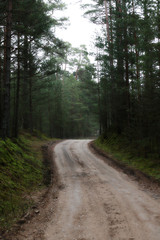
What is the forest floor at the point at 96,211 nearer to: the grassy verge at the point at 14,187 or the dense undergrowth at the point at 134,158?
the grassy verge at the point at 14,187

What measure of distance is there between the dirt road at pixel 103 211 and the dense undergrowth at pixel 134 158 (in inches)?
61.6

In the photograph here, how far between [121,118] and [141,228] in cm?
1451

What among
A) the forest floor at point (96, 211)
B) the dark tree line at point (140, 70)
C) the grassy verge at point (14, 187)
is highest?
the dark tree line at point (140, 70)

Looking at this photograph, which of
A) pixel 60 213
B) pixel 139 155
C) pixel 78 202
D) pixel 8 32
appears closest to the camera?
pixel 60 213

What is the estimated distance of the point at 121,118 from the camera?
1827 centimetres

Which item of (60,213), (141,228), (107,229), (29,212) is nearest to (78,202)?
(60,213)

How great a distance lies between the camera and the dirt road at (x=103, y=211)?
13.4 feet

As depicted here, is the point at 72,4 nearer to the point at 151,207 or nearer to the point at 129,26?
the point at 129,26

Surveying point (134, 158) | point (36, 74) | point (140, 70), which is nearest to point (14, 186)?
point (134, 158)

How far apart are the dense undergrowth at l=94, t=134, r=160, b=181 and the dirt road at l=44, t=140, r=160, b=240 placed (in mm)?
1564

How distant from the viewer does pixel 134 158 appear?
503 inches

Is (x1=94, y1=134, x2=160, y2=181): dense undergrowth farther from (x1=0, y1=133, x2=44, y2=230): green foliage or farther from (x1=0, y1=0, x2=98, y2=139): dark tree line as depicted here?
(x1=0, y1=0, x2=98, y2=139): dark tree line

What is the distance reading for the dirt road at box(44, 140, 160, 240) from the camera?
13.4 ft

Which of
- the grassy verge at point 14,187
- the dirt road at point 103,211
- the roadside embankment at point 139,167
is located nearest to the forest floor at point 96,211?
the dirt road at point 103,211
